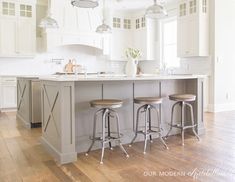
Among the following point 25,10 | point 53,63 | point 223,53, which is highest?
point 25,10

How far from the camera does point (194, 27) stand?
620 centimetres

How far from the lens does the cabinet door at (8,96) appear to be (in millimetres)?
6598

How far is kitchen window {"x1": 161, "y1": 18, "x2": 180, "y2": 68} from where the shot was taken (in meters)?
7.45

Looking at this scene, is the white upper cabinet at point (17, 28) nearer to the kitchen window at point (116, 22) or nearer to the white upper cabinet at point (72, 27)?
the white upper cabinet at point (72, 27)

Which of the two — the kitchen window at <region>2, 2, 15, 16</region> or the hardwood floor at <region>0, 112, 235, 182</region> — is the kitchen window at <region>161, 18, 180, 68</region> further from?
the kitchen window at <region>2, 2, 15, 16</region>

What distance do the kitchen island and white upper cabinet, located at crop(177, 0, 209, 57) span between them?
84.3 inches

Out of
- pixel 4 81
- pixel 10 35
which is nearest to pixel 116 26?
pixel 10 35

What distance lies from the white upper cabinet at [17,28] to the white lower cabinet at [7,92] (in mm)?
707

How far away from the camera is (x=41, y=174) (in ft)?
8.59

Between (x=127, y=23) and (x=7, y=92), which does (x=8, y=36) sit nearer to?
(x=7, y=92)

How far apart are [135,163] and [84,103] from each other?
1064 mm

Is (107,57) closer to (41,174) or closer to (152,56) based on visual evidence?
(152,56)

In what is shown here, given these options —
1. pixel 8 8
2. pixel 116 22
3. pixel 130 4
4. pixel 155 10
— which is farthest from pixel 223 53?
pixel 8 8

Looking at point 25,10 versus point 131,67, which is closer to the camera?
point 131,67
